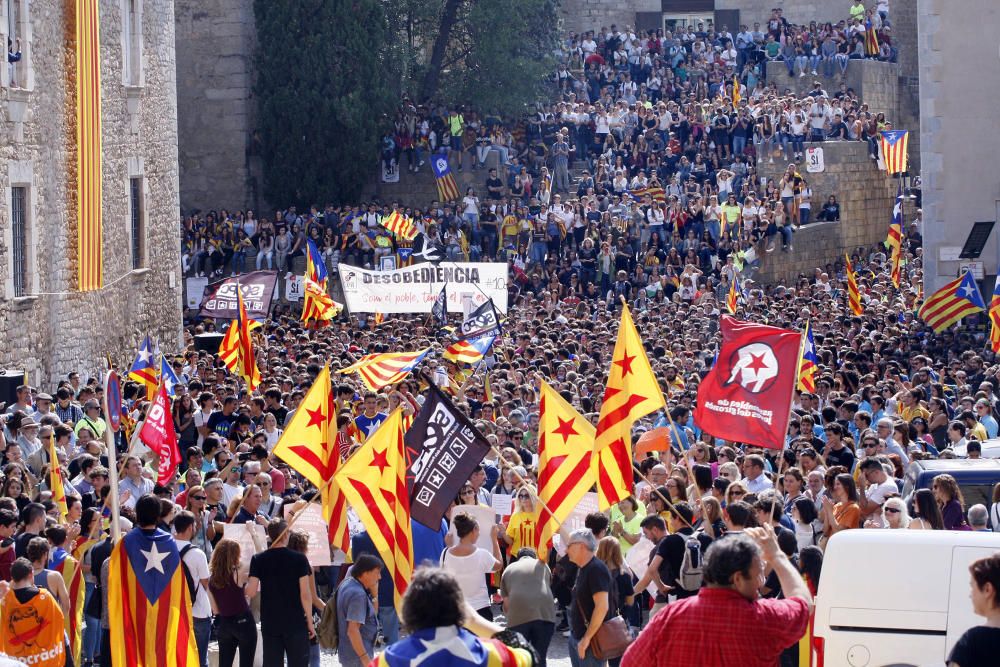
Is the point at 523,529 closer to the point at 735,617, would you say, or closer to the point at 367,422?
the point at 367,422

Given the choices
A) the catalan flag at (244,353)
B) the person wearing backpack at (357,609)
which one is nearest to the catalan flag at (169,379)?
the catalan flag at (244,353)

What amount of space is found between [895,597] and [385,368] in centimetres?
989

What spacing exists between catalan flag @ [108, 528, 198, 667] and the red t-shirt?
4.08 metres

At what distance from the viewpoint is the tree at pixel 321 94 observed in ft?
124

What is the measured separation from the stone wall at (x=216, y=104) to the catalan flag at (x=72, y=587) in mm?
28446

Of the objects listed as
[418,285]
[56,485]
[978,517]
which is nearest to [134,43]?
[418,285]

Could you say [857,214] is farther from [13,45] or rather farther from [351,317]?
[13,45]

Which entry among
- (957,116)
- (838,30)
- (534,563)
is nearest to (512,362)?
(957,116)

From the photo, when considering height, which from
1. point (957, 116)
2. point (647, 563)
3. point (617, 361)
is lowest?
point (647, 563)

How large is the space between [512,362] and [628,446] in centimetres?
1071

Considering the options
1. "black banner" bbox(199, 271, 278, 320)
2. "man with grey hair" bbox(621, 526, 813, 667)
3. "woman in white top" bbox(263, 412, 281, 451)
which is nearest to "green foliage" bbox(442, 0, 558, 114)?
"black banner" bbox(199, 271, 278, 320)

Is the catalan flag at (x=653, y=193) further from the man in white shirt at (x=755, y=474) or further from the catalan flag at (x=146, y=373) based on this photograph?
the man in white shirt at (x=755, y=474)

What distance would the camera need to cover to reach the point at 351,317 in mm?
29266

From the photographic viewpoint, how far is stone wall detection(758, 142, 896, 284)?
35156mm
